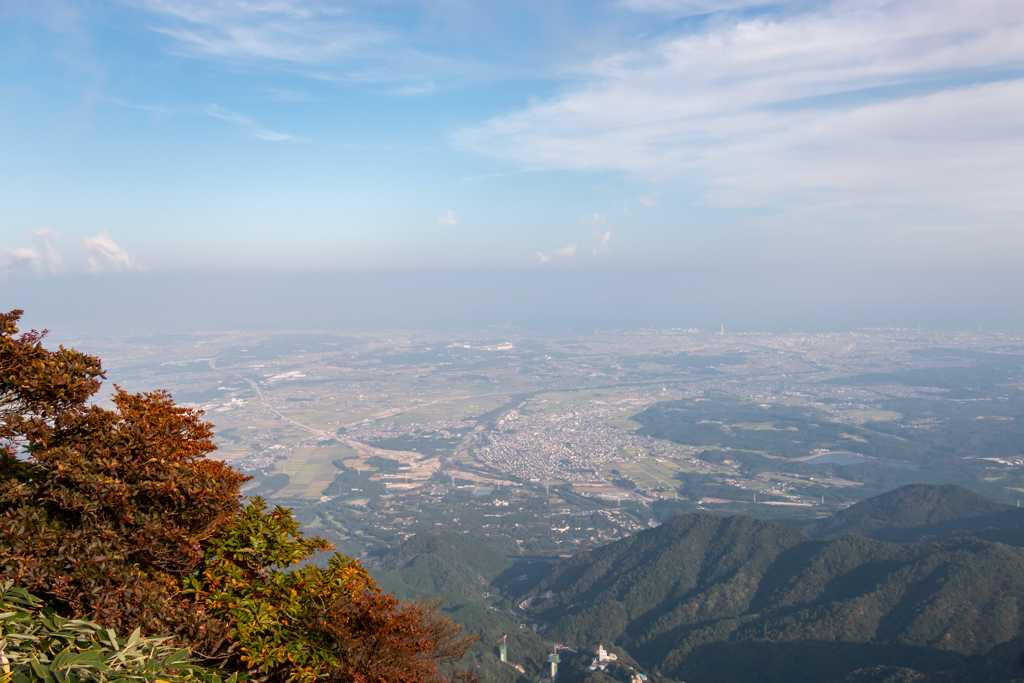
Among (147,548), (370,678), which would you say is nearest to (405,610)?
(370,678)

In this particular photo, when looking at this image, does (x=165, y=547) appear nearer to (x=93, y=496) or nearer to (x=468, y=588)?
(x=93, y=496)

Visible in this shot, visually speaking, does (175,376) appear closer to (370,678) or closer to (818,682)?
(818,682)

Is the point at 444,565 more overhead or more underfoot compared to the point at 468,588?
more overhead

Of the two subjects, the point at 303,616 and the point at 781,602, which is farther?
the point at 781,602

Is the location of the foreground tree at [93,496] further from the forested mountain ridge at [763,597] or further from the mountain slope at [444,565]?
the mountain slope at [444,565]

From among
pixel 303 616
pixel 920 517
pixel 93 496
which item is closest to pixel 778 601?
pixel 920 517

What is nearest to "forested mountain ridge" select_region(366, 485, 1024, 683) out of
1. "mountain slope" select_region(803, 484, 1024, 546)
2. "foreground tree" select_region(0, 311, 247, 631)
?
"mountain slope" select_region(803, 484, 1024, 546)

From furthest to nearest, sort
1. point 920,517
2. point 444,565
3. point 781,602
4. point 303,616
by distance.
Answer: point 920,517, point 444,565, point 781,602, point 303,616

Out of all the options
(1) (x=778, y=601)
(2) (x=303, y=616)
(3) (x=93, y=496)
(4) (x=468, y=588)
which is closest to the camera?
(3) (x=93, y=496)

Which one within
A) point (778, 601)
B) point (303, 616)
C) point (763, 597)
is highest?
point (303, 616)
